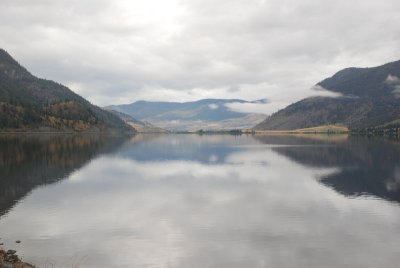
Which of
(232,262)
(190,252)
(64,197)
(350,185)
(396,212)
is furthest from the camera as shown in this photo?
(350,185)

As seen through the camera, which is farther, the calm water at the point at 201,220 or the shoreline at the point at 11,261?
the calm water at the point at 201,220

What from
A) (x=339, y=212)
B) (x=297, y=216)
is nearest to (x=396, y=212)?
(x=339, y=212)

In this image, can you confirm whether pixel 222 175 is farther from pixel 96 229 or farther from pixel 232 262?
pixel 232 262

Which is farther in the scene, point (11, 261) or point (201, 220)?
point (201, 220)

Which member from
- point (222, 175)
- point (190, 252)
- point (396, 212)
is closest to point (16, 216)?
point (190, 252)

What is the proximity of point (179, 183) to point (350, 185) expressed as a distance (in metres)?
33.8

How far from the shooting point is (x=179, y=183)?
83812 millimetres

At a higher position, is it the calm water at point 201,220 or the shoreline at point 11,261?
the shoreline at point 11,261

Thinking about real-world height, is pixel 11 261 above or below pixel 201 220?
above

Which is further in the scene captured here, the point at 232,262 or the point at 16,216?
the point at 16,216

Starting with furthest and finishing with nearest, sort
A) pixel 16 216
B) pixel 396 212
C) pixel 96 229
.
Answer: pixel 396 212 → pixel 16 216 → pixel 96 229

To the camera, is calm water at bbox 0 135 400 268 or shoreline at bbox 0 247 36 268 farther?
calm water at bbox 0 135 400 268

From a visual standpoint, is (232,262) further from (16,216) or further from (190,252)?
(16,216)

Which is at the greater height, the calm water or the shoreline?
the shoreline
